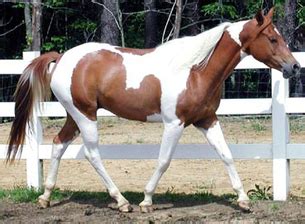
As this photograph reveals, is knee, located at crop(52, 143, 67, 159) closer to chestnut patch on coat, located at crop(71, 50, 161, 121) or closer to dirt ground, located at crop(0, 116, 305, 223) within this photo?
dirt ground, located at crop(0, 116, 305, 223)

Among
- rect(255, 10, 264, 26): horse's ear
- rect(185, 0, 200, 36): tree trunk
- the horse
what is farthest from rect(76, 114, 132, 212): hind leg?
rect(185, 0, 200, 36): tree trunk

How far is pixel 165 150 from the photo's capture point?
6.64 m

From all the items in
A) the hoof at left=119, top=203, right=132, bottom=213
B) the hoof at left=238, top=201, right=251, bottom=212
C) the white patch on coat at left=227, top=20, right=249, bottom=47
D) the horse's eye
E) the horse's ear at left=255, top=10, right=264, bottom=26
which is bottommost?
the hoof at left=119, top=203, right=132, bottom=213

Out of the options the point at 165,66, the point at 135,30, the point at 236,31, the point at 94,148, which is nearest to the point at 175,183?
the point at 94,148

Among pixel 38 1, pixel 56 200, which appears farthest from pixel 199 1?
pixel 56 200

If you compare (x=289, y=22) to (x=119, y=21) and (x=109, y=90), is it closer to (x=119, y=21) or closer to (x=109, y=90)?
(x=119, y=21)

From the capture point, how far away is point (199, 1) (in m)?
23.5

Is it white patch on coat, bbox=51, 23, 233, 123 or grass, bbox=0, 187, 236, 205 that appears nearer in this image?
white patch on coat, bbox=51, 23, 233, 123

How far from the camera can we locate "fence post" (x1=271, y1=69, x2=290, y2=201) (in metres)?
7.30

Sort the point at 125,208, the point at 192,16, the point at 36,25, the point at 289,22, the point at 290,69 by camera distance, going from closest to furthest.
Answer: the point at 290,69 → the point at 125,208 → the point at 289,22 → the point at 36,25 → the point at 192,16

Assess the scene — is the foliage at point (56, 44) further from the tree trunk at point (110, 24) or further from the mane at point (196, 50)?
the mane at point (196, 50)

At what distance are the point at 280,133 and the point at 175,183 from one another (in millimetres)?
1740

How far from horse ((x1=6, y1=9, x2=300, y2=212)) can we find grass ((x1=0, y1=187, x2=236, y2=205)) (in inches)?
22.6

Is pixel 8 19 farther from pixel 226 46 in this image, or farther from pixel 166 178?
pixel 226 46
